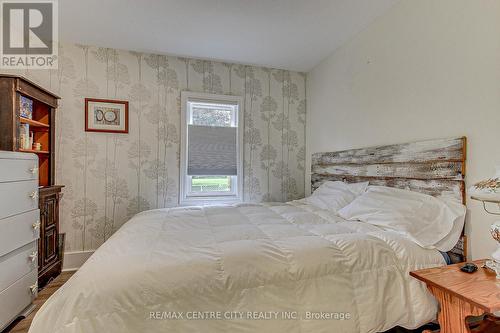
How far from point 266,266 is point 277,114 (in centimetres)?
247

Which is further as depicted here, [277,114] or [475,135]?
[277,114]

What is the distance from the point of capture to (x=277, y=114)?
327 centimetres

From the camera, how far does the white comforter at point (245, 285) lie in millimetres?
941

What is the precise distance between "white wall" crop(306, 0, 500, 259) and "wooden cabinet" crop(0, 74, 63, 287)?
297 cm

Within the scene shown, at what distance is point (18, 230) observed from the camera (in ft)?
5.41

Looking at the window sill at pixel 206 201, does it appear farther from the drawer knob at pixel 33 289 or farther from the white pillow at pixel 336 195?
the drawer knob at pixel 33 289

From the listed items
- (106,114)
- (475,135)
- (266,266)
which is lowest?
(266,266)

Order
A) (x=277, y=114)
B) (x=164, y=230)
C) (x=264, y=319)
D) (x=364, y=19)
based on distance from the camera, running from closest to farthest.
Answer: (x=264, y=319) < (x=164, y=230) < (x=364, y=19) < (x=277, y=114)

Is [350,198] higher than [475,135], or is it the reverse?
[475,135]

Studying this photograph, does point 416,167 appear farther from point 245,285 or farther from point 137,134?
point 137,134

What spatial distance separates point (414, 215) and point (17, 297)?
282cm

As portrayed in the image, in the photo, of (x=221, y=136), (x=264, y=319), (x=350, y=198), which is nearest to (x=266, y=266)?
(x=264, y=319)

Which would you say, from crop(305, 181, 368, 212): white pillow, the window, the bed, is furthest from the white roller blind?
the bed

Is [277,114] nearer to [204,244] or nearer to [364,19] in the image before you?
[364,19]
